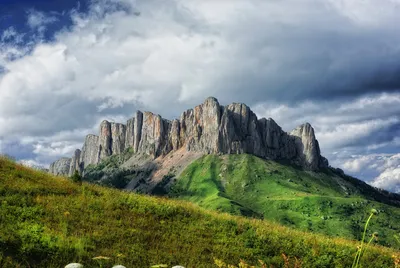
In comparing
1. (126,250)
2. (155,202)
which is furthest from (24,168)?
(126,250)

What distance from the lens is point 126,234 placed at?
19.1 meters

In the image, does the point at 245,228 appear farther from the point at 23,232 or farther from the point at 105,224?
the point at 23,232

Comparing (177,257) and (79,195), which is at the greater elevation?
(79,195)

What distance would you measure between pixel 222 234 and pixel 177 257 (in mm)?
5115

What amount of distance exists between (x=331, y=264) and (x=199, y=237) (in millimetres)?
7250

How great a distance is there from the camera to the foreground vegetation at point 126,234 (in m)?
15.6

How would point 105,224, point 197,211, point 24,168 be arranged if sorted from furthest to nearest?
point 24,168, point 197,211, point 105,224

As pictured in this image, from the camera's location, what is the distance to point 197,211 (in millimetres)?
25484

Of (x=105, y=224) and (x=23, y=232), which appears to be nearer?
(x=23, y=232)

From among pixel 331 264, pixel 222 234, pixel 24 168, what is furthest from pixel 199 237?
pixel 24 168

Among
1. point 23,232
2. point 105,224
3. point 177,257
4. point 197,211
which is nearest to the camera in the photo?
point 23,232

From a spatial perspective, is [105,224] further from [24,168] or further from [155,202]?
[24,168]

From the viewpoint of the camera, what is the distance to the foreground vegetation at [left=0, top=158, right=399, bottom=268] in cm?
1563

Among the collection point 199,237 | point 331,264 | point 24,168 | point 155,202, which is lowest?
point 331,264
